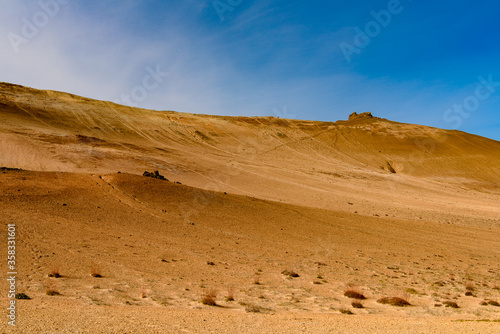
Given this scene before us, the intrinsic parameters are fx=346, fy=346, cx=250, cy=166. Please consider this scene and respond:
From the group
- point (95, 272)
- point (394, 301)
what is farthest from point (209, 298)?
point (394, 301)

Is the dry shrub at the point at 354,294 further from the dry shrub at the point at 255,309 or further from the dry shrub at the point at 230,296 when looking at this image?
the dry shrub at the point at 230,296

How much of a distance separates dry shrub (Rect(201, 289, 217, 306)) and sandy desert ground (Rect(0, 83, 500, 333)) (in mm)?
153

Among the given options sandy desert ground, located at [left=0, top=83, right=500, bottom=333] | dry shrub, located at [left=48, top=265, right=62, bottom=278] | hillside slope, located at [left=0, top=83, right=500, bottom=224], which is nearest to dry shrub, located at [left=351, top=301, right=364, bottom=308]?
sandy desert ground, located at [left=0, top=83, right=500, bottom=333]

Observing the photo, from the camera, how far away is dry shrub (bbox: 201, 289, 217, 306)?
7520 millimetres

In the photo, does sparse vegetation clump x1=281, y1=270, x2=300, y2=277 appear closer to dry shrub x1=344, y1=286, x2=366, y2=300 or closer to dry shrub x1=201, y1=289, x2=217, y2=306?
dry shrub x1=344, y1=286, x2=366, y2=300

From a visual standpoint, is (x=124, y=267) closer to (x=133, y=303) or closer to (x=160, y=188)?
(x=133, y=303)

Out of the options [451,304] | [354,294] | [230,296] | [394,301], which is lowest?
[230,296]

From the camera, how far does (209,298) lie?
25.0 feet

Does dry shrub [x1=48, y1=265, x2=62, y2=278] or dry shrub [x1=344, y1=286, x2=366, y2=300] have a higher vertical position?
dry shrub [x1=344, y1=286, x2=366, y2=300]

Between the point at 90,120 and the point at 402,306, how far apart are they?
44.9 metres

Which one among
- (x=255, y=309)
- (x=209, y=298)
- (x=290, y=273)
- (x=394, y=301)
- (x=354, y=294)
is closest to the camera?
(x=255, y=309)

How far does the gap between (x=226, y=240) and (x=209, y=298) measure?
687 cm

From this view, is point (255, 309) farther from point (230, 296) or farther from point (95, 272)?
point (95, 272)

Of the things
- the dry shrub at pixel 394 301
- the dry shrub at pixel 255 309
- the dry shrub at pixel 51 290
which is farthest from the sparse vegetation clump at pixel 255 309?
the dry shrub at pixel 51 290
